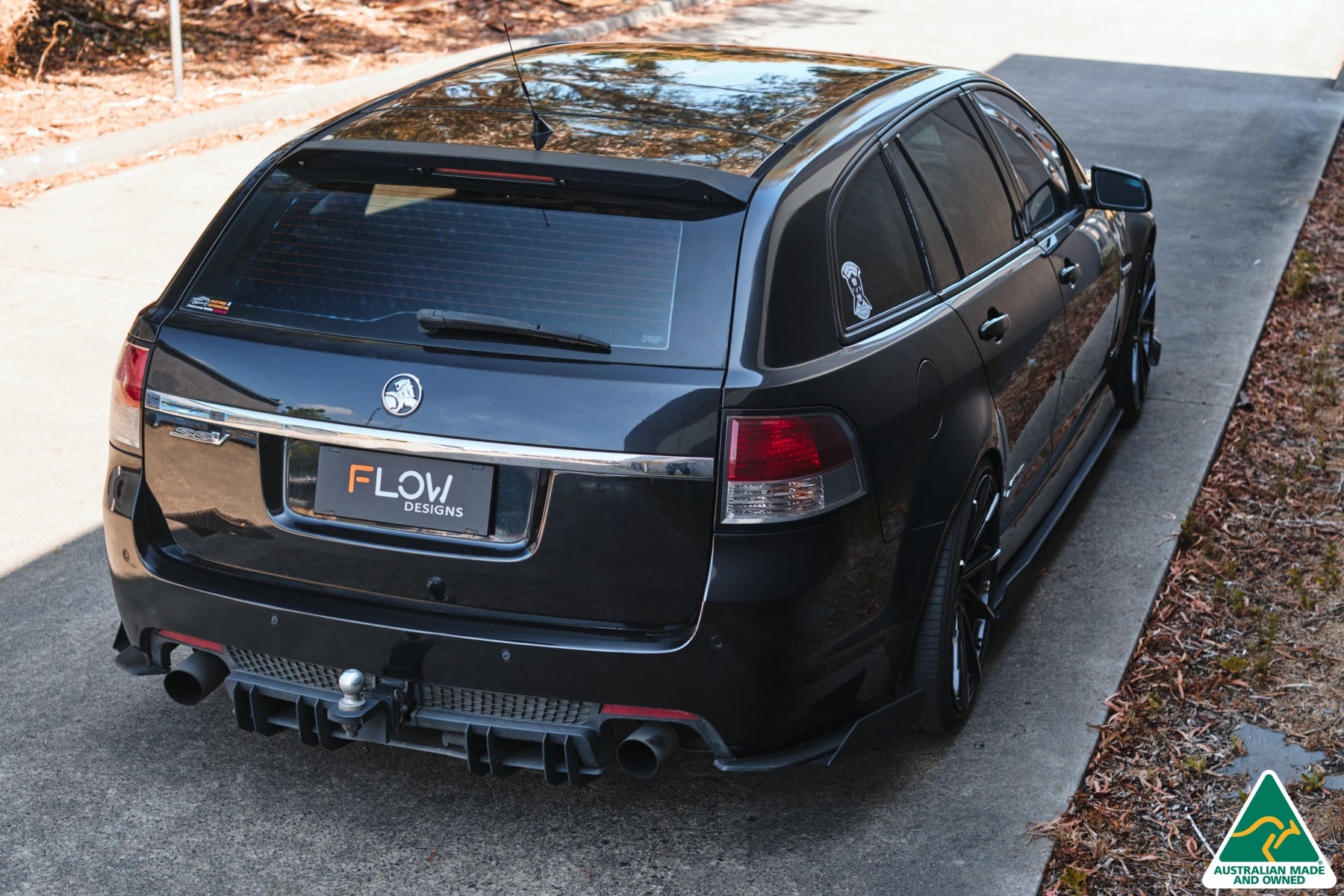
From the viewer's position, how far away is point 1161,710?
415 centimetres

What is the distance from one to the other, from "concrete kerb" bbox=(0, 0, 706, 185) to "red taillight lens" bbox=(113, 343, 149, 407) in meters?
5.04

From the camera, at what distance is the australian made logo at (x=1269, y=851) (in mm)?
3395

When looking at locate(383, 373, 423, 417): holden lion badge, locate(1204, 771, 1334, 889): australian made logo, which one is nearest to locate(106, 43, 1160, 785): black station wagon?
locate(383, 373, 423, 417): holden lion badge

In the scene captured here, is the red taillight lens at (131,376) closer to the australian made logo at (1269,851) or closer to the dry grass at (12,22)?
the australian made logo at (1269,851)

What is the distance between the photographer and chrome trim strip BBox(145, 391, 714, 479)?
300 cm

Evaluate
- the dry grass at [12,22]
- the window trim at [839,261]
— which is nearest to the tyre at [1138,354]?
the window trim at [839,261]

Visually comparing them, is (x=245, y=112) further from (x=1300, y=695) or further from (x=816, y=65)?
(x=1300, y=695)

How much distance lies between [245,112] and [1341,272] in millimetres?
8393

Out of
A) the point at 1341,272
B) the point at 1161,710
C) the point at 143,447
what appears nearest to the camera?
the point at 143,447

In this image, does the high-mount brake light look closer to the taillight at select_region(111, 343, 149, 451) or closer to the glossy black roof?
the glossy black roof

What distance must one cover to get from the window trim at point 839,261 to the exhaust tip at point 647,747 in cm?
97

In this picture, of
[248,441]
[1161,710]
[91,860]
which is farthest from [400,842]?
[1161,710]

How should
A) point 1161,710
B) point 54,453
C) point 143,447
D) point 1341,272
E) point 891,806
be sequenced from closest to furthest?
point 143,447 → point 891,806 → point 1161,710 → point 54,453 → point 1341,272

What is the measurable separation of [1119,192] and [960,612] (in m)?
2.09
